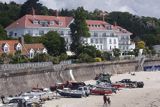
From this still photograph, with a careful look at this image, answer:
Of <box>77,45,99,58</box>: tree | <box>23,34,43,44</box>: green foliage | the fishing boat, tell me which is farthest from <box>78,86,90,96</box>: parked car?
<box>23,34,43,44</box>: green foliage

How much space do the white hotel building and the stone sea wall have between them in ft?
70.4

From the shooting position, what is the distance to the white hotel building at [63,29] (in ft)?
304

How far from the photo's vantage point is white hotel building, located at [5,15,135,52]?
304ft

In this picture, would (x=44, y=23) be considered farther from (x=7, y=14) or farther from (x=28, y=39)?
(x=7, y=14)

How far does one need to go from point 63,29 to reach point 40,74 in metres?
41.1

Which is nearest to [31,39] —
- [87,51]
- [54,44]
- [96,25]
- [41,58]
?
[54,44]

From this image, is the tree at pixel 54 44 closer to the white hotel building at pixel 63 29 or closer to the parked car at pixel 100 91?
the white hotel building at pixel 63 29

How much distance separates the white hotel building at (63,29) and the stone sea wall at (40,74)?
70.4 feet

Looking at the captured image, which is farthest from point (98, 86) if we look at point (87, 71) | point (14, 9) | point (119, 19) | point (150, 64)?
point (119, 19)

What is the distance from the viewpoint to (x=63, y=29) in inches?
3812

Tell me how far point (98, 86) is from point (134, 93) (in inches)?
150

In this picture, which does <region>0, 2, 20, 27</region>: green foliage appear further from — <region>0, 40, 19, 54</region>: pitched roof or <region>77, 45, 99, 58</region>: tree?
<region>0, 40, 19, 54</region>: pitched roof

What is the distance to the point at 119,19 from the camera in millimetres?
149250

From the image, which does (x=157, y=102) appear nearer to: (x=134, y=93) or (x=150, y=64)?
(x=134, y=93)
